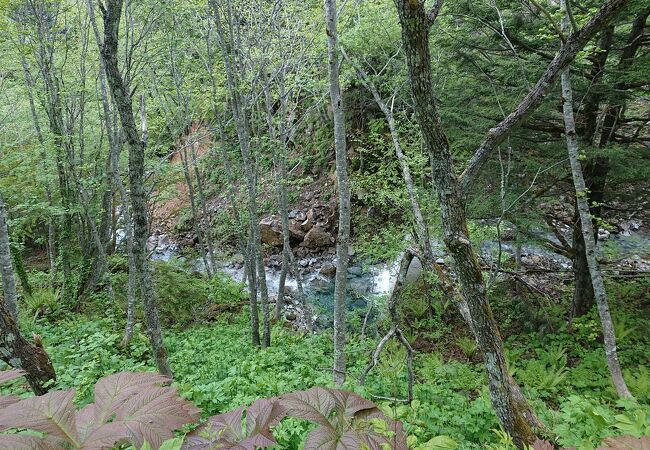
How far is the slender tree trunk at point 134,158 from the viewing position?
3.81 meters

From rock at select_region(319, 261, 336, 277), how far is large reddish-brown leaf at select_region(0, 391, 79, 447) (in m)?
13.4

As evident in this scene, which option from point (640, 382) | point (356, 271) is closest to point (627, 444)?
point (640, 382)

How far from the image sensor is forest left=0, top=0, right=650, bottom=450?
6.97 feet

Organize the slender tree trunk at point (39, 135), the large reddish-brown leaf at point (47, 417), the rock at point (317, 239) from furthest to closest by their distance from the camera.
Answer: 1. the rock at point (317, 239)
2. the slender tree trunk at point (39, 135)
3. the large reddish-brown leaf at point (47, 417)

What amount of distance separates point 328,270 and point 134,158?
36.7 ft

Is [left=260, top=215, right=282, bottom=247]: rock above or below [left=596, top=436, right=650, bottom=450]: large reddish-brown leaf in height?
below

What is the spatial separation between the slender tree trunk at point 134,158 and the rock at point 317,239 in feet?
38.8

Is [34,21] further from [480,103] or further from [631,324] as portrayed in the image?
[631,324]

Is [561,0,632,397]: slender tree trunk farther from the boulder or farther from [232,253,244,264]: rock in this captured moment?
[232,253,244,264]: rock

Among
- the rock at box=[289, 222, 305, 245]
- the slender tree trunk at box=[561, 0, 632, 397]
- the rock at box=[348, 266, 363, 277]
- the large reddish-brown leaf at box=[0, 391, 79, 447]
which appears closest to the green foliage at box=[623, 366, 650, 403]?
the slender tree trunk at box=[561, 0, 632, 397]

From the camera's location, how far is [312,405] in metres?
1.64

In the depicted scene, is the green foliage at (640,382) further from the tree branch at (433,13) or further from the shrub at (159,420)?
the tree branch at (433,13)

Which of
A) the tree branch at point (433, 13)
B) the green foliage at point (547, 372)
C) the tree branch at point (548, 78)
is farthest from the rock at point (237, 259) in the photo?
the tree branch at point (433, 13)

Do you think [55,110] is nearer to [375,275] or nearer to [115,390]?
[115,390]
